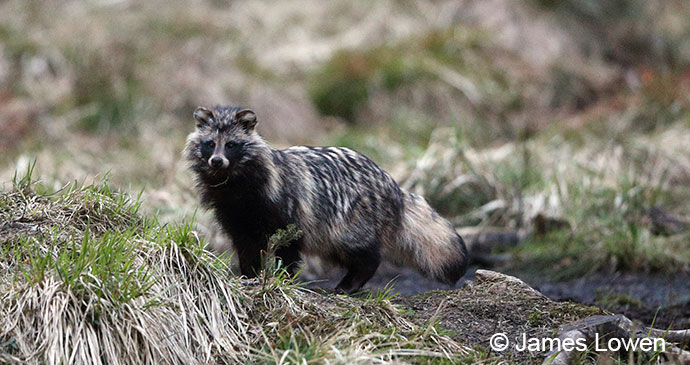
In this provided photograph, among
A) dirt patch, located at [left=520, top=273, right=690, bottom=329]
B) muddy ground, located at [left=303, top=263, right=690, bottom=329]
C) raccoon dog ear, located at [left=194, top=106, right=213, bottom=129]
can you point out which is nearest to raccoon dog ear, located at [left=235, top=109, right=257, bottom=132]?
raccoon dog ear, located at [left=194, top=106, right=213, bottom=129]

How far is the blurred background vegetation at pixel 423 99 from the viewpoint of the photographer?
8555 millimetres

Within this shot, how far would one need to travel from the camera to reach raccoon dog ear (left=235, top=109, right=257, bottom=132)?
5.38m

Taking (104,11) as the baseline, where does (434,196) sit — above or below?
below

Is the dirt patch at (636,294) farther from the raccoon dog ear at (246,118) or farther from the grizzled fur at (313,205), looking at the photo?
the raccoon dog ear at (246,118)

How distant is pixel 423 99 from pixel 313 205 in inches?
303

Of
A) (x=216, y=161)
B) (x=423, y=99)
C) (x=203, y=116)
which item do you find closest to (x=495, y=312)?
(x=216, y=161)

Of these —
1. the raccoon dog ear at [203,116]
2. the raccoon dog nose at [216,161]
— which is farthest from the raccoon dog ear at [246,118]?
the raccoon dog nose at [216,161]

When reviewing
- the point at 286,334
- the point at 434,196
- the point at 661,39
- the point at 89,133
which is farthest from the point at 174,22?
the point at 286,334

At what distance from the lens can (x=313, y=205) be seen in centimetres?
550

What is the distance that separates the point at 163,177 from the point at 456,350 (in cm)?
561

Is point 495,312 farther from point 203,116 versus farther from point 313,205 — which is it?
point 203,116

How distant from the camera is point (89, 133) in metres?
11.8

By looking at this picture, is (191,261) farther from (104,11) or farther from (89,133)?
(104,11)

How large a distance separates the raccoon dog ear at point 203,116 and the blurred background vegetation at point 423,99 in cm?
199
